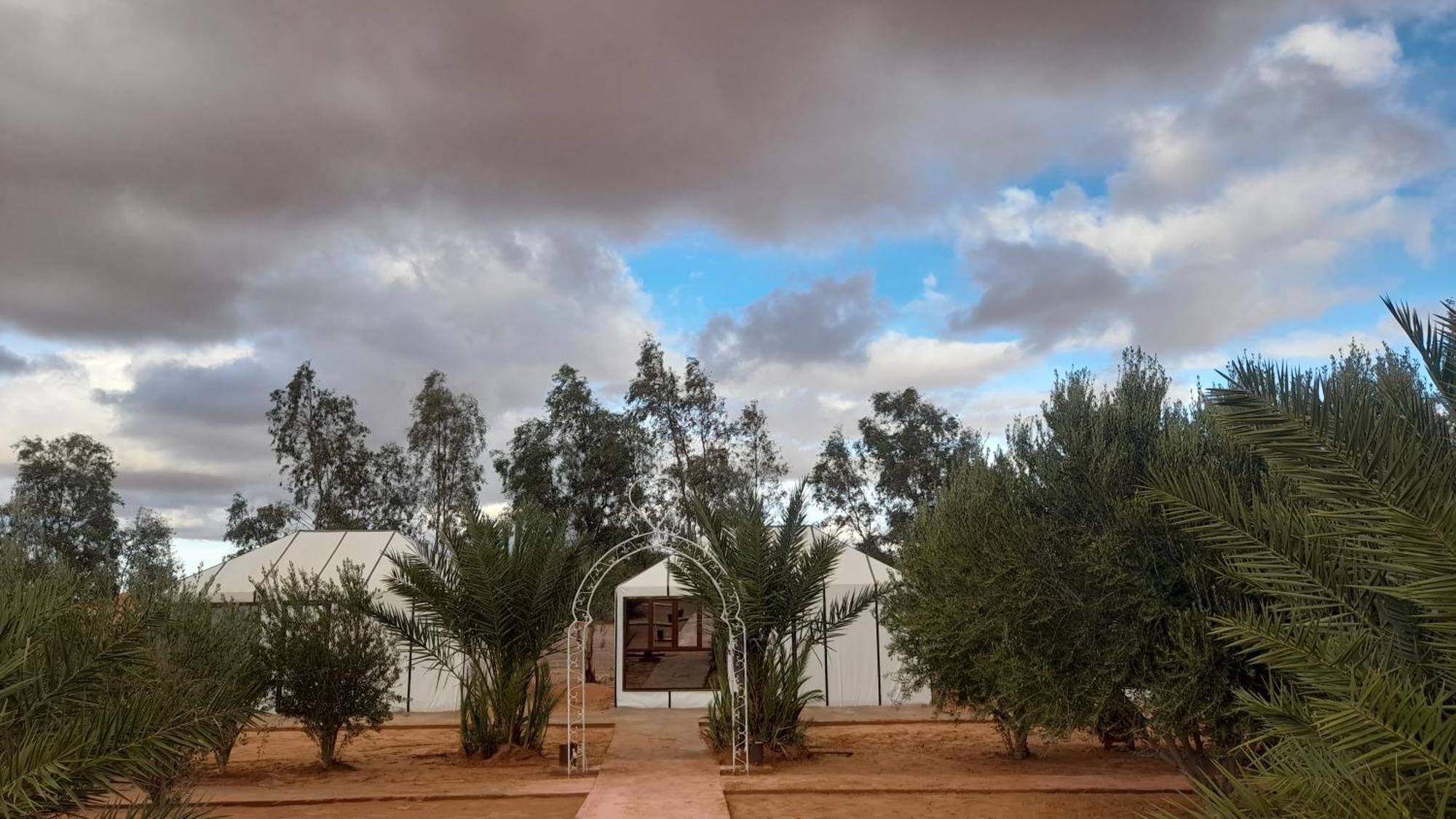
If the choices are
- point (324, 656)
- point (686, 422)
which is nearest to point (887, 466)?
point (686, 422)

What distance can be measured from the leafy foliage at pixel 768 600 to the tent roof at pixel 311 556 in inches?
309

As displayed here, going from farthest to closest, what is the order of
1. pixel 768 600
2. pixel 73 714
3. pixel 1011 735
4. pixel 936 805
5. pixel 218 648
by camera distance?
pixel 1011 735 < pixel 768 600 < pixel 218 648 < pixel 936 805 < pixel 73 714

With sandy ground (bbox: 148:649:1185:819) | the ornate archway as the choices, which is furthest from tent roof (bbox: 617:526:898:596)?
the ornate archway

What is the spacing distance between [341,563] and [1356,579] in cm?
1548

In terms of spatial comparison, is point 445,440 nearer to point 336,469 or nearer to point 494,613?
point 336,469

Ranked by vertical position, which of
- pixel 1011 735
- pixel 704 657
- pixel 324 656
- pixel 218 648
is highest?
pixel 218 648

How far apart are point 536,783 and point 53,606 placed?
21.7ft

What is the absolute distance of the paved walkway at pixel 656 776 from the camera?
8.59m

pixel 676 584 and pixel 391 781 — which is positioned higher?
pixel 676 584

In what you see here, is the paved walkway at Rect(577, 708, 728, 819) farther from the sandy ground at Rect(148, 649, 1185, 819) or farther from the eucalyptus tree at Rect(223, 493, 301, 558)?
the eucalyptus tree at Rect(223, 493, 301, 558)

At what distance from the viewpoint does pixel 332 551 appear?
18156 millimetres

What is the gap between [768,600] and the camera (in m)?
11.1

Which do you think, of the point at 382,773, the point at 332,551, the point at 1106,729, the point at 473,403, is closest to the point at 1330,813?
the point at 1106,729

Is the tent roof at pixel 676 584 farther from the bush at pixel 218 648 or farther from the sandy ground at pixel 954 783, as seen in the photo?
the bush at pixel 218 648
